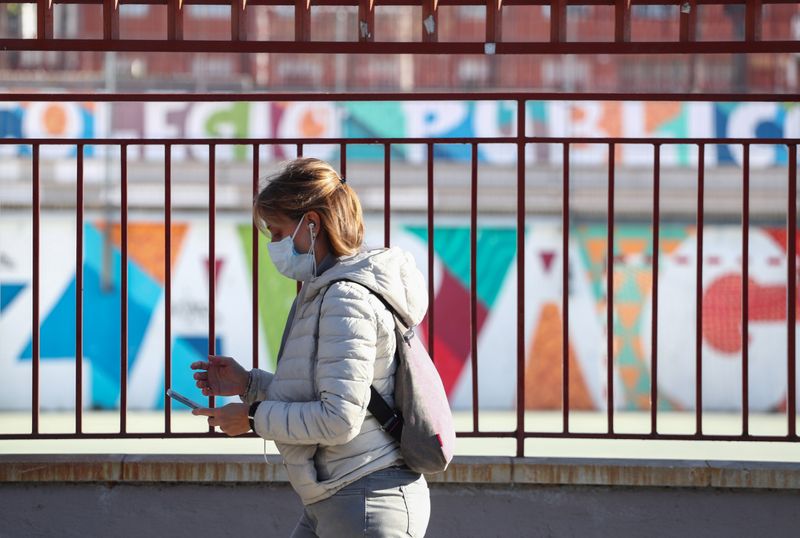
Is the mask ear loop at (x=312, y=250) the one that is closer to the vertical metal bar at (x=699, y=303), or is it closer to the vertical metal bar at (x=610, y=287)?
the vertical metal bar at (x=610, y=287)

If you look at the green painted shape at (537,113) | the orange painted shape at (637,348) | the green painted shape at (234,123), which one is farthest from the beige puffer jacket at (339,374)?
the green painted shape at (537,113)

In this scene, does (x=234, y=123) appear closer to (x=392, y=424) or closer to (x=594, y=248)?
(x=594, y=248)

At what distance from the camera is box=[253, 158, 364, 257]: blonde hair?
2.92 m

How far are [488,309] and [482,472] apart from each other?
1020 centimetres

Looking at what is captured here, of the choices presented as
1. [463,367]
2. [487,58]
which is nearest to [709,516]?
[463,367]

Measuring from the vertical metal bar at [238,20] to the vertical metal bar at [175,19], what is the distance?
201 millimetres

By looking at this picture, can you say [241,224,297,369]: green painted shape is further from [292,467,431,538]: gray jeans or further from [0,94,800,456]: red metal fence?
[292,467,431,538]: gray jeans

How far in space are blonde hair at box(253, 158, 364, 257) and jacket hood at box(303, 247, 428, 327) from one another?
2.3 inches

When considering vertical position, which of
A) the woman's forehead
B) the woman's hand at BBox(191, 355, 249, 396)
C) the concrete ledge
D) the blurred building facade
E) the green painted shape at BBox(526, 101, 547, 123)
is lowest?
the concrete ledge

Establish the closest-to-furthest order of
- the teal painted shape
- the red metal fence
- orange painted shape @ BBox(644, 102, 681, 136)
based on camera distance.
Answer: the red metal fence → the teal painted shape → orange painted shape @ BBox(644, 102, 681, 136)

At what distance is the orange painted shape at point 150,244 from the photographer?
14.8 metres

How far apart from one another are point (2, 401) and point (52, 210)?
229 cm

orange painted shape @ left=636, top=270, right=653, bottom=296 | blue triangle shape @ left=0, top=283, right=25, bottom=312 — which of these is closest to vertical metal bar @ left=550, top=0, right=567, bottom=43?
orange painted shape @ left=636, top=270, right=653, bottom=296

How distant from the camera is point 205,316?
1459 cm
